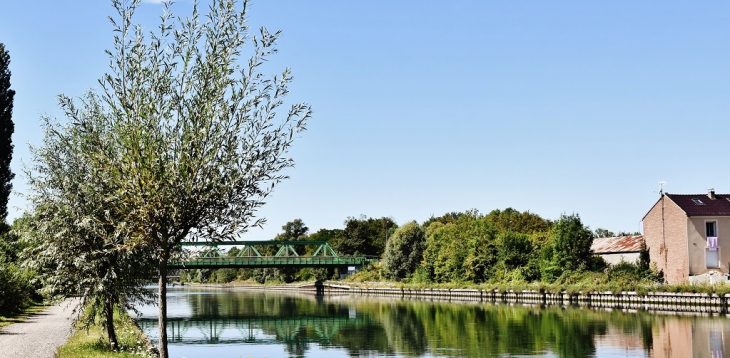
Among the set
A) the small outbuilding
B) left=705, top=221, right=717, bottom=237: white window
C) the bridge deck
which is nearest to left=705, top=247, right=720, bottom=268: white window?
left=705, top=221, right=717, bottom=237: white window

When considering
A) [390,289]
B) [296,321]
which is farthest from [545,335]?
[390,289]

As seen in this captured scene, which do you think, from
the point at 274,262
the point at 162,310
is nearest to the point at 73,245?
the point at 162,310

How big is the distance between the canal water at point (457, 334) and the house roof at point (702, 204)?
13.7 meters

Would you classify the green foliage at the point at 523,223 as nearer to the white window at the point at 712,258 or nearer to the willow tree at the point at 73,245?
the white window at the point at 712,258

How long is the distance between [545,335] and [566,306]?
23.0m

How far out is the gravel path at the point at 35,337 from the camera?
26.0 m

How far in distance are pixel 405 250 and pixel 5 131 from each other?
57.0 metres

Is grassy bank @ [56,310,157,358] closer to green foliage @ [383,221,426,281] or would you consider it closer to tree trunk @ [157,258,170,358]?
tree trunk @ [157,258,170,358]

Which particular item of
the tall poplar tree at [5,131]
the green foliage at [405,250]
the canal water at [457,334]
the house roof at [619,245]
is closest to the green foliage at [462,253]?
the green foliage at [405,250]

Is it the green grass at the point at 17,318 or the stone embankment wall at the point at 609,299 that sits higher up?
the green grass at the point at 17,318

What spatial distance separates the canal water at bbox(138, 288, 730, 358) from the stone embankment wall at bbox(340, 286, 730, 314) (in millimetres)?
3580

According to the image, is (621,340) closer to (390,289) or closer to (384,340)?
(384,340)

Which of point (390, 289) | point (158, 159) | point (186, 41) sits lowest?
point (390, 289)

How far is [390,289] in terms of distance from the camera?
329 ft
